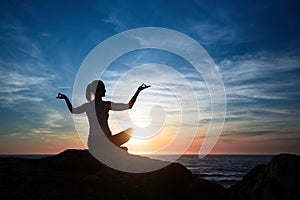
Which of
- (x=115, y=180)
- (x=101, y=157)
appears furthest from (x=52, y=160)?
(x=115, y=180)

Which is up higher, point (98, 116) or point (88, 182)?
point (98, 116)

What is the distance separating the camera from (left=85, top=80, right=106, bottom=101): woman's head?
8930mm

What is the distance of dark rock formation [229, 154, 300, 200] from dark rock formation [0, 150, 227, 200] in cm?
155

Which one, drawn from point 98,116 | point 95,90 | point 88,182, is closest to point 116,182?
point 88,182

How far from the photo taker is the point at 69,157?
8.97m

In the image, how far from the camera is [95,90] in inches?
351

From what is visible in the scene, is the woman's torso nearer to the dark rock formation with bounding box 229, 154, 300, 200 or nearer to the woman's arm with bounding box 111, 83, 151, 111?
the woman's arm with bounding box 111, 83, 151, 111

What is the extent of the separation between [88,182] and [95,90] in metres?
3.36

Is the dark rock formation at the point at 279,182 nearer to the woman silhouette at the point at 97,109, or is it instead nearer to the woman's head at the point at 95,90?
the woman silhouette at the point at 97,109

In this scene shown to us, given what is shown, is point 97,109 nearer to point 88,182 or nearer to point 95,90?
point 95,90

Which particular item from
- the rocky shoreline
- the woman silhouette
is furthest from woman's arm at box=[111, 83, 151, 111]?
the rocky shoreline

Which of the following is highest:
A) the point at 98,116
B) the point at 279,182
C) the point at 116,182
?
the point at 98,116

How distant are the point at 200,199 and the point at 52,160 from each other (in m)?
5.55

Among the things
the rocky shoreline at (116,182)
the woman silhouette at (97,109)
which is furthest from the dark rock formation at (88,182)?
the woman silhouette at (97,109)
